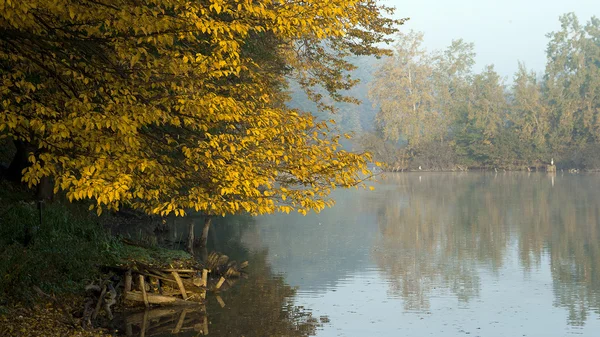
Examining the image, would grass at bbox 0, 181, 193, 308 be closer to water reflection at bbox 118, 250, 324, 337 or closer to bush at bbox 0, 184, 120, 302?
bush at bbox 0, 184, 120, 302

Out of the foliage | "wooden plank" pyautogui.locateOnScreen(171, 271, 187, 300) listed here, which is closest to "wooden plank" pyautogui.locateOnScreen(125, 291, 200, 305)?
"wooden plank" pyautogui.locateOnScreen(171, 271, 187, 300)

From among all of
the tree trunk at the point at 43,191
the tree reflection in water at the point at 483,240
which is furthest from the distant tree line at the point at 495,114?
the tree trunk at the point at 43,191

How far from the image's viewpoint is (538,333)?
15352mm

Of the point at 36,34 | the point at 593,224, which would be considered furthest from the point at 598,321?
the point at 593,224

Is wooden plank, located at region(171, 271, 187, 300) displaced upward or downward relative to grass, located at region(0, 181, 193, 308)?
downward

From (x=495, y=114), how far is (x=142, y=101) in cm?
8749

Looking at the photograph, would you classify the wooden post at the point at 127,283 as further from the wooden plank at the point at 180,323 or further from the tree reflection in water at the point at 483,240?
the tree reflection in water at the point at 483,240

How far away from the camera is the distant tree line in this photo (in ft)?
295

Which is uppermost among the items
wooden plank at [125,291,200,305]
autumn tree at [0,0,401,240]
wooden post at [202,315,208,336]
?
autumn tree at [0,0,401,240]

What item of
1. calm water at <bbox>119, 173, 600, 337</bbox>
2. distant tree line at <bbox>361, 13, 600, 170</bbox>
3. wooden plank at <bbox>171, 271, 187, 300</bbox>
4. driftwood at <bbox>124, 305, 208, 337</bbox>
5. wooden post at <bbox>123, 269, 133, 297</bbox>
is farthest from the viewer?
distant tree line at <bbox>361, 13, 600, 170</bbox>

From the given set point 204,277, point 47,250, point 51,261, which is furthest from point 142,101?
point 204,277

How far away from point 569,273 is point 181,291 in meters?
11.9

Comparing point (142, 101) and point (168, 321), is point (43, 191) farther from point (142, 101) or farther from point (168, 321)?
point (142, 101)

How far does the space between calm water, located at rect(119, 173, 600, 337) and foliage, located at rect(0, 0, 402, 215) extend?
3.85 metres
